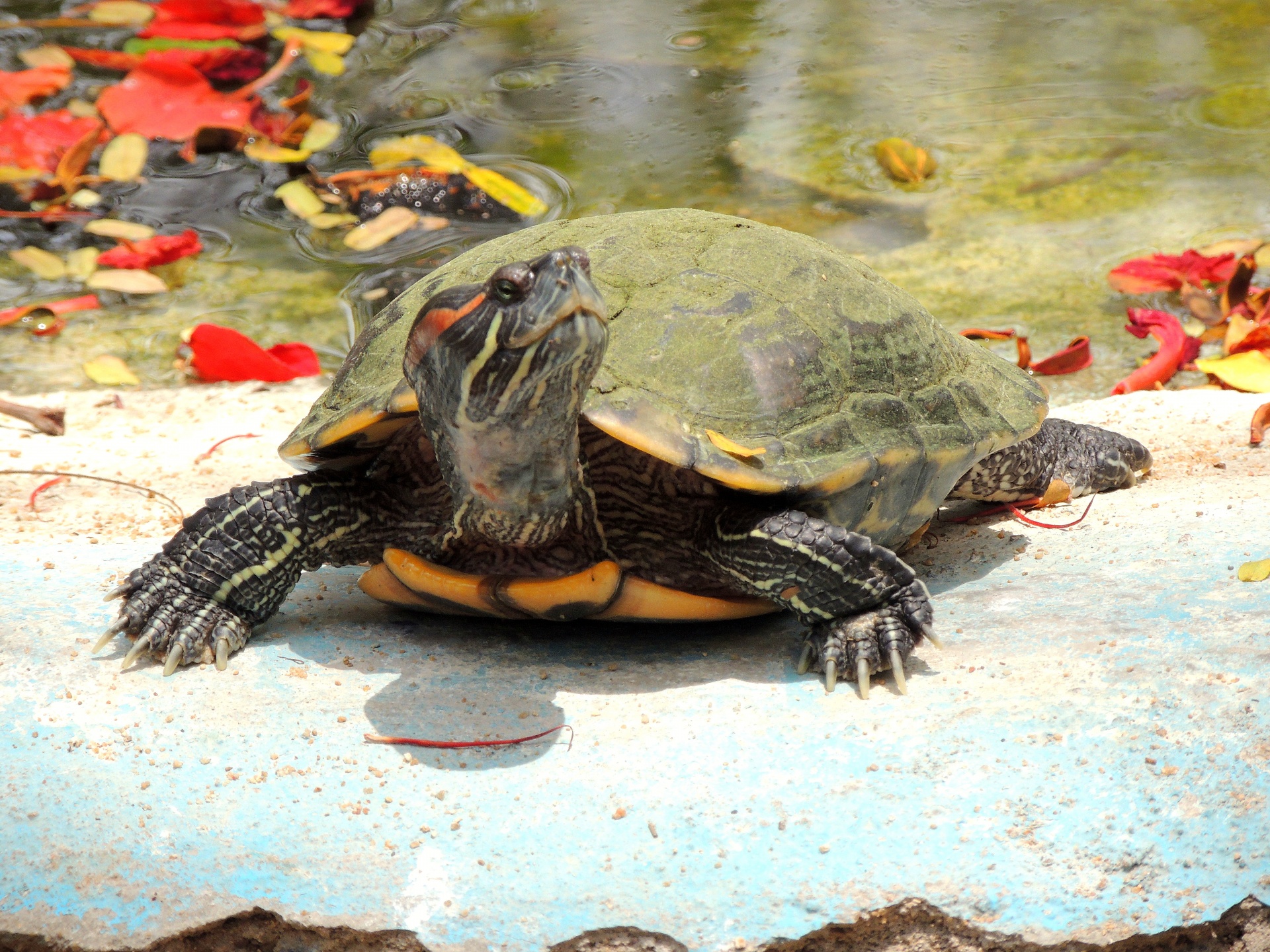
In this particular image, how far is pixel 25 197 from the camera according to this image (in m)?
6.75

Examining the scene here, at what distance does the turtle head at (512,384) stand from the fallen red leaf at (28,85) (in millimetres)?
6484

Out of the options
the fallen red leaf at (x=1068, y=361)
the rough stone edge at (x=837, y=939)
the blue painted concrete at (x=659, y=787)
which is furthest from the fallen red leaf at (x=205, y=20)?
the rough stone edge at (x=837, y=939)

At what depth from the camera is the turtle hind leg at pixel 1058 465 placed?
3730 mm

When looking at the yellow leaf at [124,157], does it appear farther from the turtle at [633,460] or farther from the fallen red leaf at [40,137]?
the turtle at [633,460]

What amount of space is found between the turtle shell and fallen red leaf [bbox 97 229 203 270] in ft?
11.2

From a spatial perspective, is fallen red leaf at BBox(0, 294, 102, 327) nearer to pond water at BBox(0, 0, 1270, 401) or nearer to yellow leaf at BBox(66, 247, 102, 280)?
pond water at BBox(0, 0, 1270, 401)

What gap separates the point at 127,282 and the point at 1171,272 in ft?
18.0

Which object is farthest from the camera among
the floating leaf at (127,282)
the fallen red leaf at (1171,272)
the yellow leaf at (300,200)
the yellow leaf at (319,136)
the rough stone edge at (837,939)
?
the yellow leaf at (319,136)

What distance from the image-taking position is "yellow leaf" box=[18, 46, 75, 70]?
8000mm

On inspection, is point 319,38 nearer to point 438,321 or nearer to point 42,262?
point 42,262

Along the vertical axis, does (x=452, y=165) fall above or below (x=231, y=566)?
below

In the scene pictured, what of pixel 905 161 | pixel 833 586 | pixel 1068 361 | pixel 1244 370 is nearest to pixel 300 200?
pixel 905 161

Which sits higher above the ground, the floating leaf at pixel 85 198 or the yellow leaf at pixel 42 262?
the floating leaf at pixel 85 198

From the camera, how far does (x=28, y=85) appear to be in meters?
7.70
